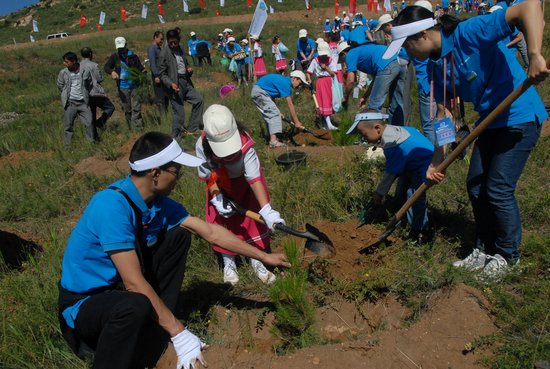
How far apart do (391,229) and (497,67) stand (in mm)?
1258

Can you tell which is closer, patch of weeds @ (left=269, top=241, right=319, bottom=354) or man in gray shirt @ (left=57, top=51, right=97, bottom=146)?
patch of weeds @ (left=269, top=241, right=319, bottom=354)

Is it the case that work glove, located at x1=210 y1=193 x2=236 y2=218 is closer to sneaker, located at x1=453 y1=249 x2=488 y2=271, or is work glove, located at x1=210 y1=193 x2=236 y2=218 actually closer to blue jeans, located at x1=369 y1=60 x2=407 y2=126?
sneaker, located at x1=453 y1=249 x2=488 y2=271

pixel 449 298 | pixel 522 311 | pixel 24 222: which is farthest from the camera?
pixel 24 222

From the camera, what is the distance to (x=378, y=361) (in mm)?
2221

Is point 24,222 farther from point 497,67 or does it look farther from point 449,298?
point 497,67

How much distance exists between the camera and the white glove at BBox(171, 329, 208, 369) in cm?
231

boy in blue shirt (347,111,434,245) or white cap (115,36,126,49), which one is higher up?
white cap (115,36,126,49)

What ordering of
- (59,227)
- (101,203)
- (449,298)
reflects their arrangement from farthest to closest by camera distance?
(59,227), (449,298), (101,203)

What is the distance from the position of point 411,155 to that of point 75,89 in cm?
573

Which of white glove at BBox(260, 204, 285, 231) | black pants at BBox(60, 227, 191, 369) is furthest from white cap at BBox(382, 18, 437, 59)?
black pants at BBox(60, 227, 191, 369)

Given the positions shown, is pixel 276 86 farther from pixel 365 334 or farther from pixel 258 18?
pixel 365 334

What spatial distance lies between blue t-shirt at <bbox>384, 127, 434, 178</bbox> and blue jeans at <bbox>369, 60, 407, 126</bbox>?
1.77 metres

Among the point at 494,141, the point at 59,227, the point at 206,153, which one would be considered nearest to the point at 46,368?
the point at 206,153

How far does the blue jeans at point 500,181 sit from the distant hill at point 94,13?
35102 mm
